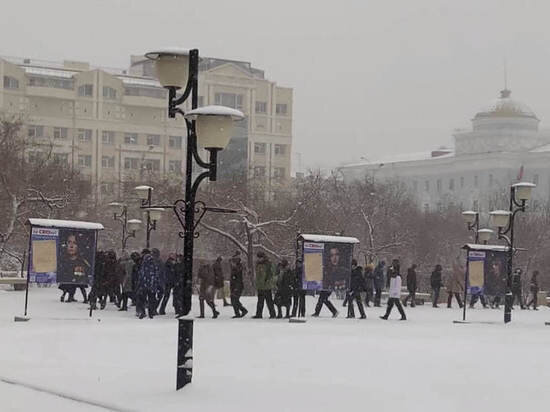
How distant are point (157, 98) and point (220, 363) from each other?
9844cm

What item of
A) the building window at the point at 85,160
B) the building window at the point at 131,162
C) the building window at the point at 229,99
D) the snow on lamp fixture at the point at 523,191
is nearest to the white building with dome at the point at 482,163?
the building window at the point at 229,99

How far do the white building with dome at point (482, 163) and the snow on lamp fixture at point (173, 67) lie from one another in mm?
103646

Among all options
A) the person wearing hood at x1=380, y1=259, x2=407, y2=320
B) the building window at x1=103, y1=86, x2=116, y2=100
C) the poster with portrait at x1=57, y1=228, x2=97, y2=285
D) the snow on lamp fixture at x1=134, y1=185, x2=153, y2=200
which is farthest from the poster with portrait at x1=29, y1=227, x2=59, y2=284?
the building window at x1=103, y1=86, x2=116, y2=100

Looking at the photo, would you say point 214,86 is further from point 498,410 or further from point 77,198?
point 498,410

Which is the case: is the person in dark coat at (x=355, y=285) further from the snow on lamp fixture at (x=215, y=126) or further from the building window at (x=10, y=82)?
the building window at (x=10, y=82)

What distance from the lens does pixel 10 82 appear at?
336 ft

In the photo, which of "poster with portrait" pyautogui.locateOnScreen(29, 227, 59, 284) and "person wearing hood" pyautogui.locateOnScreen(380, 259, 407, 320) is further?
"person wearing hood" pyautogui.locateOnScreen(380, 259, 407, 320)

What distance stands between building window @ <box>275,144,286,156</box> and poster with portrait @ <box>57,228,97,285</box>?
304 ft

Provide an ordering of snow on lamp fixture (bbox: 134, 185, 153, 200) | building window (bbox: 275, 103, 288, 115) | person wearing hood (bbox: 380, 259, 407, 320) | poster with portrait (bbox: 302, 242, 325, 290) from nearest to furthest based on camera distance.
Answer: poster with portrait (bbox: 302, 242, 325, 290) → person wearing hood (bbox: 380, 259, 407, 320) → snow on lamp fixture (bbox: 134, 185, 153, 200) → building window (bbox: 275, 103, 288, 115)

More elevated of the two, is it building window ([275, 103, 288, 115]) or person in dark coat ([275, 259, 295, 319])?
building window ([275, 103, 288, 115])

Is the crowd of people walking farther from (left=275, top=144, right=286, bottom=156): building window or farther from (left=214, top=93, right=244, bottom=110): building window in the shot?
(left=275, top=144, right=286, bottom=156): building window

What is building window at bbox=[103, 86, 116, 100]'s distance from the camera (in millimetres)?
108812

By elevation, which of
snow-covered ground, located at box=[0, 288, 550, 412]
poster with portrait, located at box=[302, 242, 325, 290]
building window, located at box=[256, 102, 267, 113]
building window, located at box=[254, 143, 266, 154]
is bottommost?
snow-covered ground, located at box=[0, 288, 550, 412]

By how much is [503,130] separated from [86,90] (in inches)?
1863
